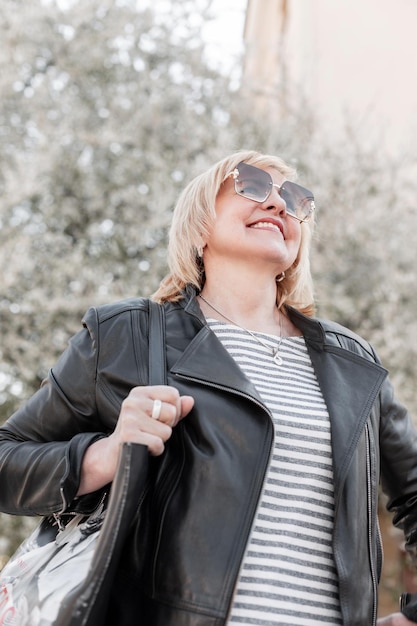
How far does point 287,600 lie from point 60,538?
57cm

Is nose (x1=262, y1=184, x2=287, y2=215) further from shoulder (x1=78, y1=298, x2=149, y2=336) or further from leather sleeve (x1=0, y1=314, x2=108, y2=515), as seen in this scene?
leather sleeve (x1=0, y1=314, x2=108, y2=515)

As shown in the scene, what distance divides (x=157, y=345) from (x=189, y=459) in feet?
1.10

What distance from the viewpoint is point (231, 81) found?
7.58m

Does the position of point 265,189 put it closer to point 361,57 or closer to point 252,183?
point 252,183

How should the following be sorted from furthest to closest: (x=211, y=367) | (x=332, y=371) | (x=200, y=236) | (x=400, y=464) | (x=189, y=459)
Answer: (x=200, y=236) → (x=400, y=464) → (x=332, y=371) → (x=211, y=367) → (x=189, y=459)

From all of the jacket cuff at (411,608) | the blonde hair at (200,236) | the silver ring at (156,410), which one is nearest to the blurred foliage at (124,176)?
the blonde hair at (200,236)

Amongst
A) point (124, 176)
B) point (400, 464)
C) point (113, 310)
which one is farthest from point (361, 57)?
point (113, 310)

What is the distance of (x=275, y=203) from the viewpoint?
7.59ft

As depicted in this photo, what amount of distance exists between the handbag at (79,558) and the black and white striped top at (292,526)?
31 centimetres

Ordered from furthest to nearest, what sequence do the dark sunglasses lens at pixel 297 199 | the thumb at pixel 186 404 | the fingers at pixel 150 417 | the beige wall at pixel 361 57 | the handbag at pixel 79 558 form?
the beige wall at pixel 361 57
the dark sunglasses lens at pixel 297 199
the thumb at pixel 186 404
the fingers at pixel 150 417
the handbag at pixel 79 558

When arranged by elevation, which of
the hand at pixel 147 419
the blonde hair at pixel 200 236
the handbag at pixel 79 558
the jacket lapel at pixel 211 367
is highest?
the blonde hair at pixel 200 236

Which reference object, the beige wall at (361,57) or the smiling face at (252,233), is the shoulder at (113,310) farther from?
→ the beige wall at (361,57)

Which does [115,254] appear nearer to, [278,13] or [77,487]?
[77,487]

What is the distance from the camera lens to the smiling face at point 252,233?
225 cm
